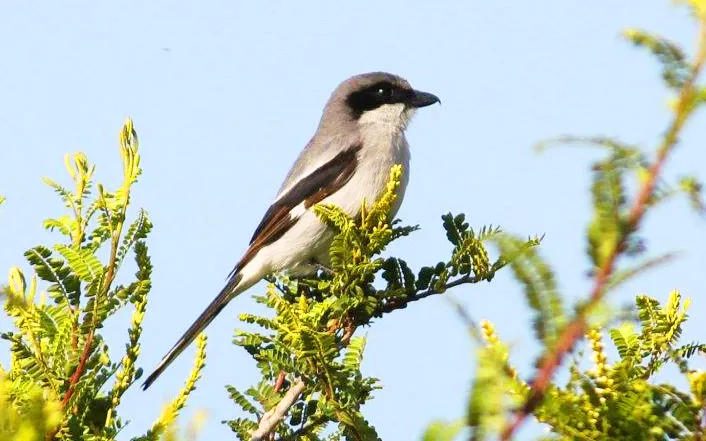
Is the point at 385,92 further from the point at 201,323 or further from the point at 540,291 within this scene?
the point at 540,291

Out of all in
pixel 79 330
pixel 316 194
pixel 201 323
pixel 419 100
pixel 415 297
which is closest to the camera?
Result: pixel 79 330

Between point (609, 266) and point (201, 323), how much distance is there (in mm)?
3582

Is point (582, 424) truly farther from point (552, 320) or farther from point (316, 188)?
point (316, 188)

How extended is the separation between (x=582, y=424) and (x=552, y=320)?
49cm

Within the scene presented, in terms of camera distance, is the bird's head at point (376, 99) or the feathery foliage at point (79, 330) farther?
the bird's head at point (376, 99)

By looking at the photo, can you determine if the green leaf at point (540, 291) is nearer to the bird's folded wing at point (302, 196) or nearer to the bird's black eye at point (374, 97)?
the bird's folded wing at point (302, 196)

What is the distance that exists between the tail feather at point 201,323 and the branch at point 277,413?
1.03 metres

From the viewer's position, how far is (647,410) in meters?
1.35

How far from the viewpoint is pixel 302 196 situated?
195 inches

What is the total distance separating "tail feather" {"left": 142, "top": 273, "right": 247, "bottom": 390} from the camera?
3822mm

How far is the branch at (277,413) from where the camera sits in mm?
2316

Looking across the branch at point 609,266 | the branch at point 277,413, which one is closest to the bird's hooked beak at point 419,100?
the branch at point 277,413

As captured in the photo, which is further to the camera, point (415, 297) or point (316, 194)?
point (316, 194)

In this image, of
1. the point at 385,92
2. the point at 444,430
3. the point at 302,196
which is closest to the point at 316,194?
the point at 302,196
